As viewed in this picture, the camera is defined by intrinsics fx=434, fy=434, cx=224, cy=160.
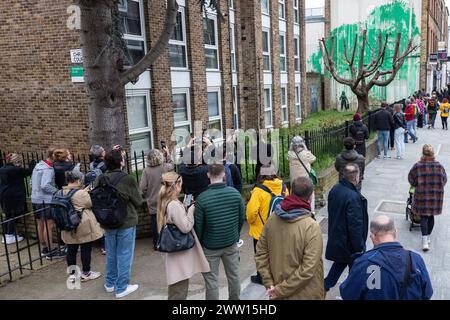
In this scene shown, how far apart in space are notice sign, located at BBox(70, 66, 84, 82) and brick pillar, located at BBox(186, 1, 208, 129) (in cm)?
419

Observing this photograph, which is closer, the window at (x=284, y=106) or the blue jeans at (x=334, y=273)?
the blue jeans at (x=334, y=273)

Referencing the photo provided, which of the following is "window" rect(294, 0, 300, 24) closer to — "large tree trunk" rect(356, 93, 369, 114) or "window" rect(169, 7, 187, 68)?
"large tree trunk" rect(356, 93, 369, 114)

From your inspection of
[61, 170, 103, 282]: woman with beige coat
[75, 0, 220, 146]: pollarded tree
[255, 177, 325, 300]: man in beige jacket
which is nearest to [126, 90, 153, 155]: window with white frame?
[75, 0, 220, 146]: pollarded tree

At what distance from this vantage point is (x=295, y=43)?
2344 centimetres

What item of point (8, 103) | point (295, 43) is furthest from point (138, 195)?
point (295, 43)

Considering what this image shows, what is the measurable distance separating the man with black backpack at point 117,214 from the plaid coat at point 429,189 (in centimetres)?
405

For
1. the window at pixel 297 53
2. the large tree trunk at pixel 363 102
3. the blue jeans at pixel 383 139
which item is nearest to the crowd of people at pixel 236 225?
the blue jeans at pixel 383 139

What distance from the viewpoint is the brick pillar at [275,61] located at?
1981cm

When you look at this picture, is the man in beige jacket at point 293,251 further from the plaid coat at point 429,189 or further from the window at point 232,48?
the window at point 232,48

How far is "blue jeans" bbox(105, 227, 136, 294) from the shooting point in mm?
5258

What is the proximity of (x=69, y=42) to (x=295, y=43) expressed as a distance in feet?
51.9

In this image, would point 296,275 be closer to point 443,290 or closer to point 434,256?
point 443,290

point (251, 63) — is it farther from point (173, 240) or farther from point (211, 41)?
point (173, 240)

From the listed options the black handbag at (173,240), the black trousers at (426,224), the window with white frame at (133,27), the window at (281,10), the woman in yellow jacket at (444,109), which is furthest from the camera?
the window at (281,10)
